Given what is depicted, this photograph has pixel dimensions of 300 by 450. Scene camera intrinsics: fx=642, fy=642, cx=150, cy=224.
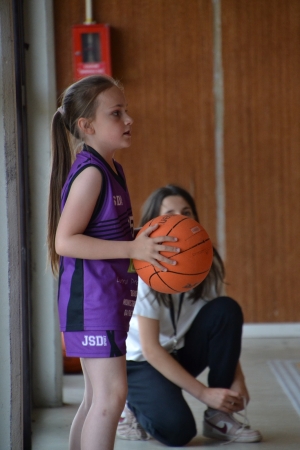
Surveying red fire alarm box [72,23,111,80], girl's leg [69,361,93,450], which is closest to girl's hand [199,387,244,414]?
girl's leg [69,361,93,450]

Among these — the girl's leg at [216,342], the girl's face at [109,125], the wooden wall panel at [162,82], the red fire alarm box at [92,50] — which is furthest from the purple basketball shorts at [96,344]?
the red fire alarm box at [92,50]

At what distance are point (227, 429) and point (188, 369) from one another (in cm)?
29

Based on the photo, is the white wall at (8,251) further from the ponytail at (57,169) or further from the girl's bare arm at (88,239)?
the girl's bare arm at (88,239)

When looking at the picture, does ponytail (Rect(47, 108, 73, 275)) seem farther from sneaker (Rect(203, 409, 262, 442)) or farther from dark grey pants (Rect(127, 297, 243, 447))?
sneaker (Rect(203, 409, 262, 442))

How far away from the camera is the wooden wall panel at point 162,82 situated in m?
4.71

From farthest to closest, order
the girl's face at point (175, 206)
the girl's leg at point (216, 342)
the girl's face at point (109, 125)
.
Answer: the girl's face at point (175, 206) < the girl's leg at point (216, 342) < the girl's face at point (109, 125)

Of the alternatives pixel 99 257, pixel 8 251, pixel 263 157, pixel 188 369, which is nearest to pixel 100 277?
pixel 99 257

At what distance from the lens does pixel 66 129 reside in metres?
1.90

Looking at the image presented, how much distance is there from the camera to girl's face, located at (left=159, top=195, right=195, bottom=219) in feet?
8.60

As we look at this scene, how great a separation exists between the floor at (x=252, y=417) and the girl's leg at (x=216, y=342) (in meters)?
0.26

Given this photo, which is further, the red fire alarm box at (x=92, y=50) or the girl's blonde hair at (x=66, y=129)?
the red fire alarm box at (x=92, y=50)

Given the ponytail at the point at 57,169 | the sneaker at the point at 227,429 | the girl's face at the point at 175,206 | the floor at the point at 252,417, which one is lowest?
the floor at the point at 252,417

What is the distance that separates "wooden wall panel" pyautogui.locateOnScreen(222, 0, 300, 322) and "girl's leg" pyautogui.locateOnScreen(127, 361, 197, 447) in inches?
92.0

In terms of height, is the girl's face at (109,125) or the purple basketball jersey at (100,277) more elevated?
the girl's face at (109,125)
